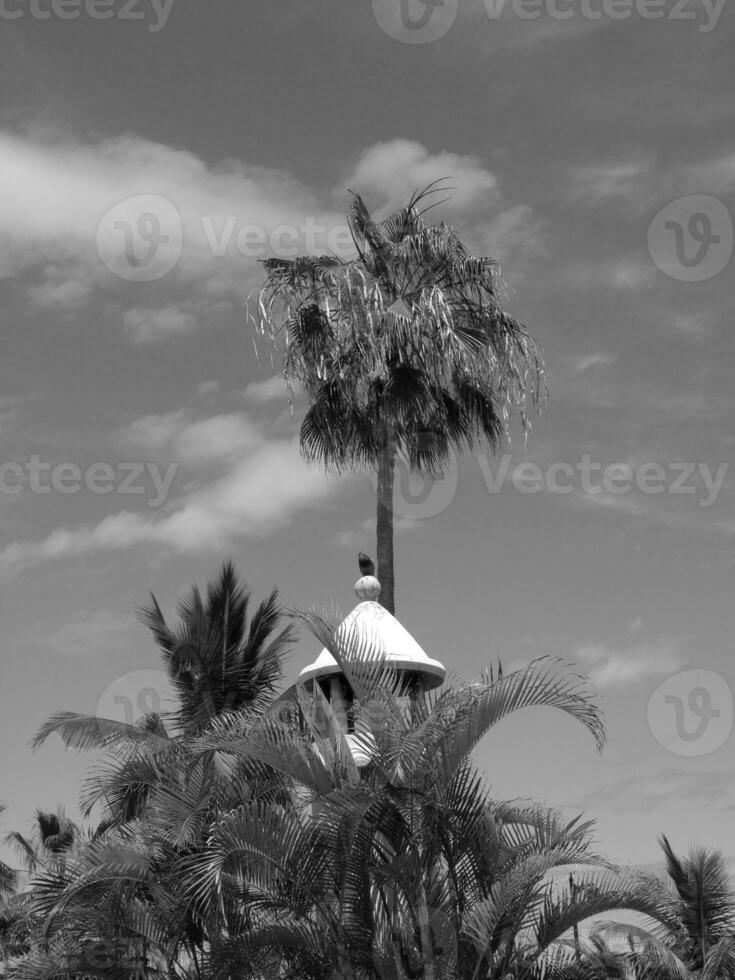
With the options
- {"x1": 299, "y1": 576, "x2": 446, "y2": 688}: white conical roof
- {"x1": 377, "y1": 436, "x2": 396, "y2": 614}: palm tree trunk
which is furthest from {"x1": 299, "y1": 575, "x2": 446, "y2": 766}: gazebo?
{"x1": 377, "y1": 436, "x2": 396, "y2": 614}: palm tree trunk

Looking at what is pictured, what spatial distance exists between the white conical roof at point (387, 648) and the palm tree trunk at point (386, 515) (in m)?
4.77

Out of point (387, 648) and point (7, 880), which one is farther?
point (7, 880)

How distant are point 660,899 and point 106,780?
22.0 ft

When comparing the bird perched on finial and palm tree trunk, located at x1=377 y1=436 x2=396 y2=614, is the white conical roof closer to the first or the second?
the bird perched on finial

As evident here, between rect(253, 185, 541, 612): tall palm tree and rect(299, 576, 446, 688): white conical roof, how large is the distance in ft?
16.2

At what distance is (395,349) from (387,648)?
704cm

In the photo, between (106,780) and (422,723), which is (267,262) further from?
(422,723)

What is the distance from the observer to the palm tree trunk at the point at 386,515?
18.2 meters

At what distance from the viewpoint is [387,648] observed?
12531 millimetres

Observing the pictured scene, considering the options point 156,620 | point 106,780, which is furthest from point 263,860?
point 156,620

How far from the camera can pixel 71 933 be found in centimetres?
1269

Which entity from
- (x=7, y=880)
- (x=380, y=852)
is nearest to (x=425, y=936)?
(x=380, y=852)

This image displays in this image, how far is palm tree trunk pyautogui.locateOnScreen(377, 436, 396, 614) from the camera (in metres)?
18.2

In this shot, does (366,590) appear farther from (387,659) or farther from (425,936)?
(425,936)
